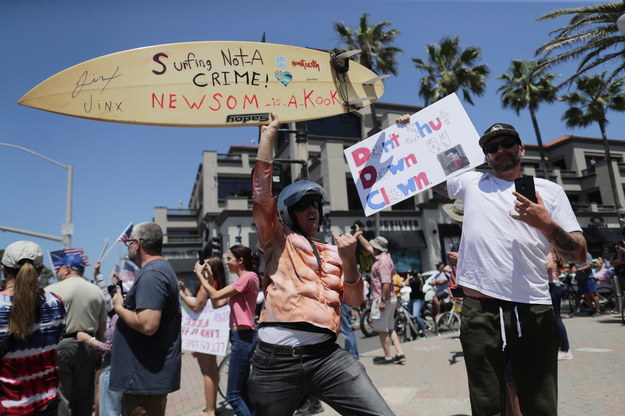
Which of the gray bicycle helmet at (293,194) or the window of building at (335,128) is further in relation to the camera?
the window of building at (335,128)

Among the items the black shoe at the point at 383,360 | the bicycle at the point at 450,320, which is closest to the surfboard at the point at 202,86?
the black shoe at the point at 383,360

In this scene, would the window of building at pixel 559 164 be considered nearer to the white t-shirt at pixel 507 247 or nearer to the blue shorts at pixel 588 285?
the blue shorts at pixel 588 285

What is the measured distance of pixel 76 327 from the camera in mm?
4328

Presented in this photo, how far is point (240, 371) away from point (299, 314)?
2.36 m

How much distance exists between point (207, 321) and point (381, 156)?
355 cm

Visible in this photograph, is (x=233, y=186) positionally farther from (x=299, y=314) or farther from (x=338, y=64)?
(x=299, y=314)

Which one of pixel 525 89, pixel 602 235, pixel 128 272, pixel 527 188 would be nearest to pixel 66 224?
pixel 128 272

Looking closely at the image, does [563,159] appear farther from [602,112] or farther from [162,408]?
[162,408]

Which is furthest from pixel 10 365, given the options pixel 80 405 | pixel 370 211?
pixel 370 211

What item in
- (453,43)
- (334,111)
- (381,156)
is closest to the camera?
(334,111)

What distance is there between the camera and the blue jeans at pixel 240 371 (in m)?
4.14

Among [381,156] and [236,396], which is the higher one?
[381,156]

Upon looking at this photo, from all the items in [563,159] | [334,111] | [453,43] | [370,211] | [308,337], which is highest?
[453,43]

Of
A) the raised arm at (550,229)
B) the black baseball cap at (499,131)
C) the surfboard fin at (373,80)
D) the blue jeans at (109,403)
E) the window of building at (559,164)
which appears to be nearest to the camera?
the raised arm at (550,229)
